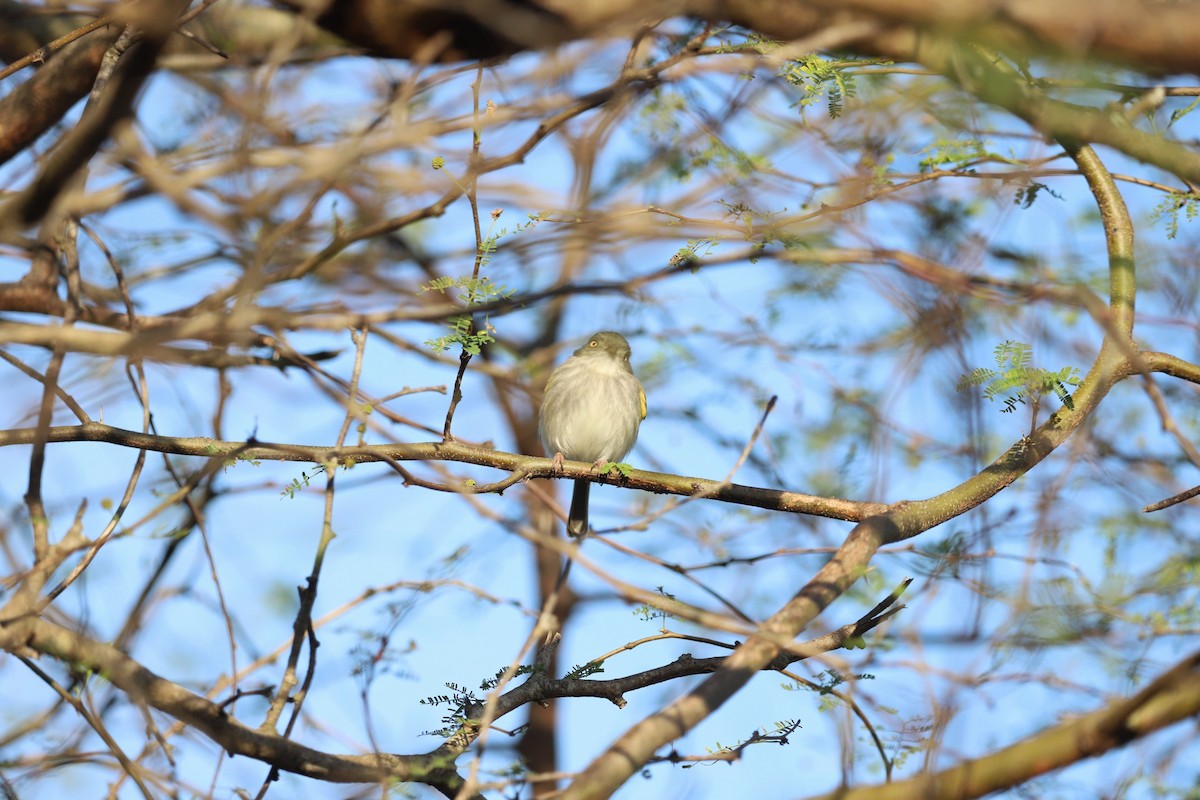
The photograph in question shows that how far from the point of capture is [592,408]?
23.3 ft

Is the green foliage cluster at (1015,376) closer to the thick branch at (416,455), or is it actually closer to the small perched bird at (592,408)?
the thick branch at (416,455)

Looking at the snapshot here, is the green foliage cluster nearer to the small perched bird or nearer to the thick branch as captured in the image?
the thick branch

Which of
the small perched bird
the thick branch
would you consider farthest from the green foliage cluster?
the small perched bird

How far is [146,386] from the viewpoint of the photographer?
4316 millimetres

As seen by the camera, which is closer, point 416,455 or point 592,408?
point 416,455

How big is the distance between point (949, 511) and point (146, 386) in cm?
316

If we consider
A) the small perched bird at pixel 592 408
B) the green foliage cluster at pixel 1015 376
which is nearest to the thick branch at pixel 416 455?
the green foliage cluster at pixel 1015 376

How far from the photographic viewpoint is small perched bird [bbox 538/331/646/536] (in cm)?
710

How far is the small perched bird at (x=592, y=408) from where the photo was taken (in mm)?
7098

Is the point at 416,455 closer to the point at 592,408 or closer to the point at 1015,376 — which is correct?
the point at 1015,376

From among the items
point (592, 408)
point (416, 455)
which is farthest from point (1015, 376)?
point (592, 408)

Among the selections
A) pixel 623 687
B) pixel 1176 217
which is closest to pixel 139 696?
pixel 623 687

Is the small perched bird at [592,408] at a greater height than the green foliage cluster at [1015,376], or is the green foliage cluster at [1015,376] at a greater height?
the small perched bird at [592,408]

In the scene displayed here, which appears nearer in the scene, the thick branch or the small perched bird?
the thick branch
